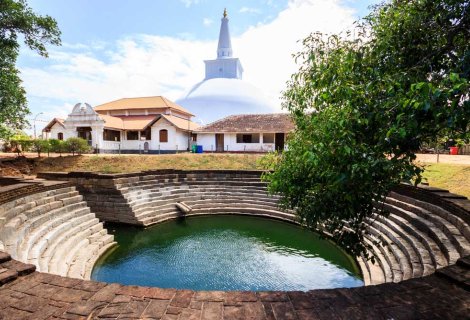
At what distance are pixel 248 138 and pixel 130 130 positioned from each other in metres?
12.3

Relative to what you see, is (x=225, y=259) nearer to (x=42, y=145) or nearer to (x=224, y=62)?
(x=42, y=145)

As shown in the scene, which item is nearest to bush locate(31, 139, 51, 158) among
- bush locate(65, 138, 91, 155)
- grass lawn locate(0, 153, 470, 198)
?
grass lawn locate(0, 153, 470, 198)

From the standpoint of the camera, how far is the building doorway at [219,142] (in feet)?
94.5

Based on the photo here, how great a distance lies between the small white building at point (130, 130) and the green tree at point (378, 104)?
76.0ft

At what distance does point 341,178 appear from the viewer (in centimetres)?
377

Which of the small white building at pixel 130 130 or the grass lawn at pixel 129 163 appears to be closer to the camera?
the grass lawn at pixel 129 163

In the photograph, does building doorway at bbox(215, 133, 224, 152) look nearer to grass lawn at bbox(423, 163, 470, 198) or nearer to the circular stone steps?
grass lawn at bbox(423, 163, 470, 198)

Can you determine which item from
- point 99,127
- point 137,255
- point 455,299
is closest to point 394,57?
point 455,299

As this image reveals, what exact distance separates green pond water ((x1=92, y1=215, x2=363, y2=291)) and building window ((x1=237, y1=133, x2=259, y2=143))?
57.1 feet

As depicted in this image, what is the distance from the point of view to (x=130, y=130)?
93.9 feet

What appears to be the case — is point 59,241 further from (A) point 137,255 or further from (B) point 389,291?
(B) point 389,291

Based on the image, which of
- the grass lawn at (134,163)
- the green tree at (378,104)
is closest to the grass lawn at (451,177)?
the green tree at (378,104)

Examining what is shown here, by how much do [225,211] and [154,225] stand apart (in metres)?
3.57

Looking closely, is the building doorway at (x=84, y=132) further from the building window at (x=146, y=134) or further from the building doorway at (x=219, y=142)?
the building doorway at (x=219, y=142)
